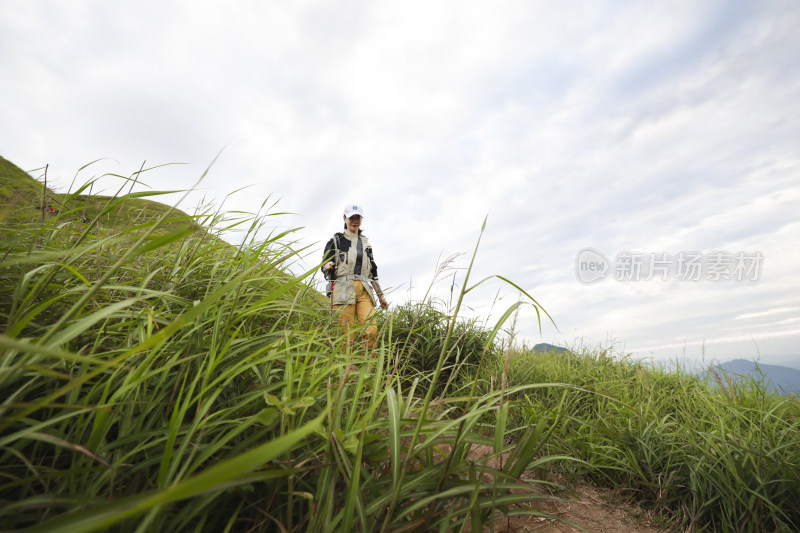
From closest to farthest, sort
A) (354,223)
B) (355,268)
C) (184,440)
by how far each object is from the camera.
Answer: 1. (184,440)
2. (355,268)
3. (354,223)

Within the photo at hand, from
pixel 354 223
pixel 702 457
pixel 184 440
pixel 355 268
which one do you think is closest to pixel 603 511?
pixel 702 457

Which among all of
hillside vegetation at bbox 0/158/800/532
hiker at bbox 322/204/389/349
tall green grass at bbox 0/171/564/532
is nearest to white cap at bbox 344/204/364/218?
hiker at bbox 322/204/389/349

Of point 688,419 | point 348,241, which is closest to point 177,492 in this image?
point 688,419

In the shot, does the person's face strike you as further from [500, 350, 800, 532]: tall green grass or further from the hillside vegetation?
[500, 350, 800, 532]: tall green grass

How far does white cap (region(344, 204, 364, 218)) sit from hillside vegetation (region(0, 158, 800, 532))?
3976 millimetres

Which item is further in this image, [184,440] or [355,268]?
[355,268]

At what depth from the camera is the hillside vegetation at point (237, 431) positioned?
3.11 ft

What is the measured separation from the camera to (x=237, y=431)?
3.53 feet

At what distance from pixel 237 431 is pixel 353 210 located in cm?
585

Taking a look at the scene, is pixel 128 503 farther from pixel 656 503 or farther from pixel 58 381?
pixel 656 503

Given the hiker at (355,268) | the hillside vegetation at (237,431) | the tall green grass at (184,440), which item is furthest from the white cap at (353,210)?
the tall green grass at (184,440)

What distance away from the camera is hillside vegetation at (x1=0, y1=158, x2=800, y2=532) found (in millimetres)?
949

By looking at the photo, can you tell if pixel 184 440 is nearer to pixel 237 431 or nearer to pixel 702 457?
pixel 237 431

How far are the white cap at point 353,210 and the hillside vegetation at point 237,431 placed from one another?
398 cm
